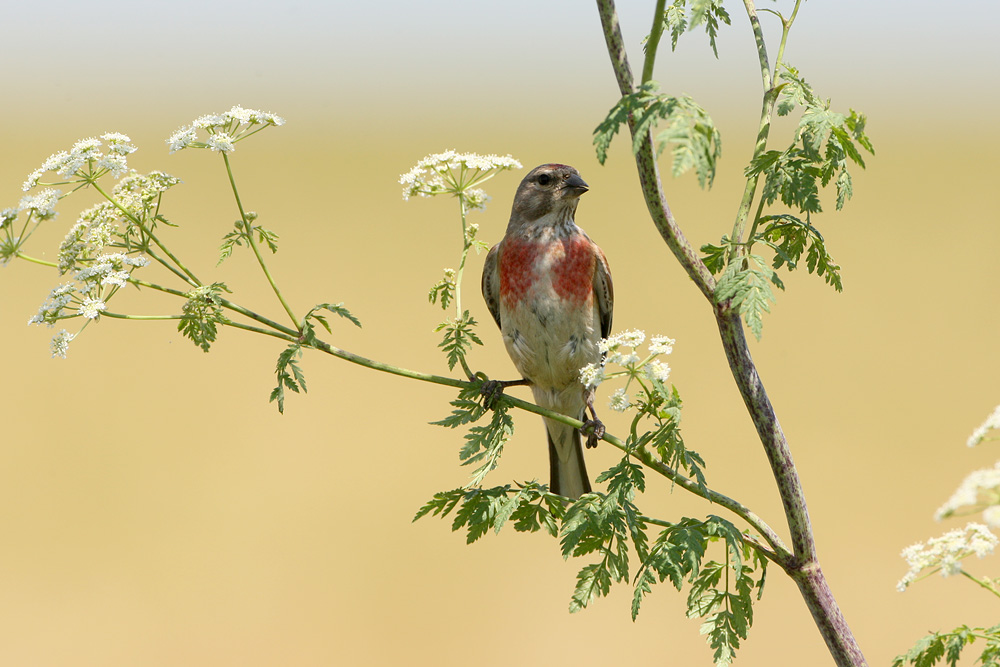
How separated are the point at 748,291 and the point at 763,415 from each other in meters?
0.27

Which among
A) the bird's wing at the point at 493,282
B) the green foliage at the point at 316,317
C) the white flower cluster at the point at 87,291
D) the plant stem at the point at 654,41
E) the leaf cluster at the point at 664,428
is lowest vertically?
the leaf cluster at the point at 664,428

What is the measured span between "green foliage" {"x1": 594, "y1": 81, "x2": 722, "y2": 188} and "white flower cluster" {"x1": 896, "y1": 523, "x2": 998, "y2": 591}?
0.82 meters

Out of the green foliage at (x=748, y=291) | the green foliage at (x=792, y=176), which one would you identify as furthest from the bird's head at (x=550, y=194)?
the green foliage at (x=748, y=291)

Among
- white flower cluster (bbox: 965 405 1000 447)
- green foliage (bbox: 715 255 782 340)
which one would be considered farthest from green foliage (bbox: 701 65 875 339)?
white flower cluster (bbox: 965 405 1000 447)

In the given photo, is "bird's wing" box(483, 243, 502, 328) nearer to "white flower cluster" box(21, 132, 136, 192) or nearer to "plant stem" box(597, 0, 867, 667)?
"white flower cluster" box(21, 132, 136, 192)

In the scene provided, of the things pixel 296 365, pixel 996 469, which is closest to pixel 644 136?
pixel 996 469

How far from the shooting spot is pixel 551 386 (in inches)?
184

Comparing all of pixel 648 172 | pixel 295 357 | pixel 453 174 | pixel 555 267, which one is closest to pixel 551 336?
pixel 555 267

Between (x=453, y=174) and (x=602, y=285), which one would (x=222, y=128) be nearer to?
(x=453, y=174)

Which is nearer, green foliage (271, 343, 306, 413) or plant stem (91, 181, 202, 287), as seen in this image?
green foliage (271, 343, 306, 413)

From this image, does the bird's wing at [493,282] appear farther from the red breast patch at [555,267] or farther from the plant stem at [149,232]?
the plant stem at [149,232]

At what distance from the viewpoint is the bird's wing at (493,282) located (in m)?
4.92

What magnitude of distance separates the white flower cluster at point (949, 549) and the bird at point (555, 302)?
247 cm

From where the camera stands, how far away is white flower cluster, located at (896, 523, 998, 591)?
1.78m
